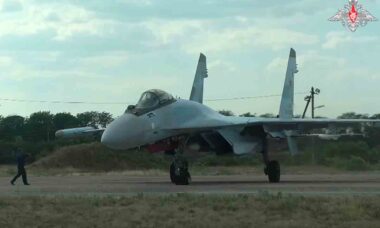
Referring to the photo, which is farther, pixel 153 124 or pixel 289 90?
pixel 289 90

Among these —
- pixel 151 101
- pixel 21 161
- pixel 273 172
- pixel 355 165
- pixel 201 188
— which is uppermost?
pixel 151 101

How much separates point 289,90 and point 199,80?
5.07 meters

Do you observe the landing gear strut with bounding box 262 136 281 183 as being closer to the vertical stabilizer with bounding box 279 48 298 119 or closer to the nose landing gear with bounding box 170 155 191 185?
the nose landing gear with bounding box 170 155 191 185

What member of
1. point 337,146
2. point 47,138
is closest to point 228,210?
point 337,146

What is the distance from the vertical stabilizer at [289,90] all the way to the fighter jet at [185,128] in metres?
5.79

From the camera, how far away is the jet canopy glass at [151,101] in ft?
94.5

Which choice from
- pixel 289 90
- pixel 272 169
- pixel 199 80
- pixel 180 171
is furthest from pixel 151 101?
pixel 289 90

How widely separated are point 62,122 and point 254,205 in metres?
99.6

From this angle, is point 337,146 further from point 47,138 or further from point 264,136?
point 47,138

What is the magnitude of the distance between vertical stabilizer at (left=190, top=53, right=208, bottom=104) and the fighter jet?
5591 mm

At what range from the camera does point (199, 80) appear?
37906 millimetres

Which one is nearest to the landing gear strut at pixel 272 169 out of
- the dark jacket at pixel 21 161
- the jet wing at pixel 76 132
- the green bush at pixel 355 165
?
the jet wing at pixel 76 132

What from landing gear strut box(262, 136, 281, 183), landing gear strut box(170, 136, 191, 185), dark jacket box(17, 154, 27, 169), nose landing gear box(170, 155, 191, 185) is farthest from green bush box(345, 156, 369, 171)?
dark jacket box(17, 154, 27, 169)

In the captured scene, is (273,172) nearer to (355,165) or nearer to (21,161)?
(21,161)
